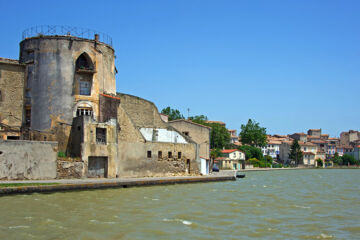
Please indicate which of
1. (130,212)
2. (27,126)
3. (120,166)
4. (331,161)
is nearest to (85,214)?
(130,212)

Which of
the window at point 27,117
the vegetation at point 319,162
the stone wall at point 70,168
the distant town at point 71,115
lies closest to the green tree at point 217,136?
the vegetation at point 319,162

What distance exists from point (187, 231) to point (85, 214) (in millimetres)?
5061

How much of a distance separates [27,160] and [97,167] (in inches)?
226

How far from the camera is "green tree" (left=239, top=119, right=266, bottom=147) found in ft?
393

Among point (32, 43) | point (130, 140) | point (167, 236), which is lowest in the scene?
point (167, 236)

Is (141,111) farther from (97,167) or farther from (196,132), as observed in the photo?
(97,167)

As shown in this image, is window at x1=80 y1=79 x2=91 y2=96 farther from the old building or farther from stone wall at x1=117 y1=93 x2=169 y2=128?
the old building

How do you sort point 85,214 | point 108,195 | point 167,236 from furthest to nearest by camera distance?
point 108,195 → point 85,214 → point 167,236

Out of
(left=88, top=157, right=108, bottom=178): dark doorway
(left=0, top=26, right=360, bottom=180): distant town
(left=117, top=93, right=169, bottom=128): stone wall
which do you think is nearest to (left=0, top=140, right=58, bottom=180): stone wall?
(left=0, top=26, right=360, bottom=180): distant town

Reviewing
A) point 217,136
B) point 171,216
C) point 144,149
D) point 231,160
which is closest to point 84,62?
point 144,149

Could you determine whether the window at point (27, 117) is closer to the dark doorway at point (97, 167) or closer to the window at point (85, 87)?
the window at point (85, 87)

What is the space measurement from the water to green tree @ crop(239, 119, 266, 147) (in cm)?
9574

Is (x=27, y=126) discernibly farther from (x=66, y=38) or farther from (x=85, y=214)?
(x=85, y=214)

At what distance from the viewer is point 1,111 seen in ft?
102
